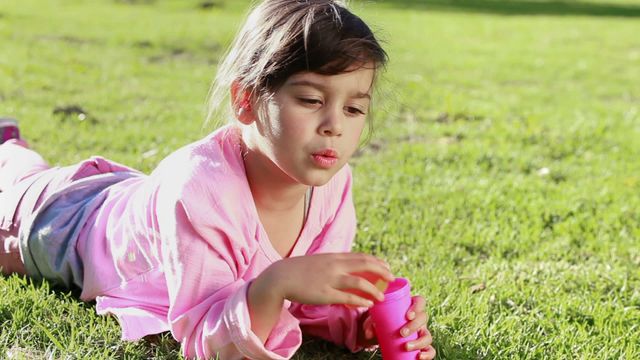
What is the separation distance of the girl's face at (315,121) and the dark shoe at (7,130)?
6.63ft

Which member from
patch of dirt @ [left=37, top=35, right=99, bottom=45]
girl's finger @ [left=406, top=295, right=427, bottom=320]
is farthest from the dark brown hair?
patch of dirt @ [left=37, top=35, right=99, bottom=45]

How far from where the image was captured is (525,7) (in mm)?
16031

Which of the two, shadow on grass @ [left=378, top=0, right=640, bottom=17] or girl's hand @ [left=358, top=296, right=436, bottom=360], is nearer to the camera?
girl's hand @ [left=358, top=296, right=436, bottom=360]

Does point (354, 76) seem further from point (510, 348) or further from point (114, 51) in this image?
point (114, 51)

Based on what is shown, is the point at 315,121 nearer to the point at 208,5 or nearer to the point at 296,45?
the point at 296,45

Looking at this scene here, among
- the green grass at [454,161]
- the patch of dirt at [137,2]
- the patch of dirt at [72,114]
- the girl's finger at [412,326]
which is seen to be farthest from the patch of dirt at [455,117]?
the patch of dirt at [137,2]

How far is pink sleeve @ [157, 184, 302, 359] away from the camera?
2.29m

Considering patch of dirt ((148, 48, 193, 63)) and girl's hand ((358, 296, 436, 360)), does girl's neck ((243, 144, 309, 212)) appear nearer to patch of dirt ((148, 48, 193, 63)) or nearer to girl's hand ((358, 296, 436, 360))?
girl's hand ((358, 296, 436, 360))

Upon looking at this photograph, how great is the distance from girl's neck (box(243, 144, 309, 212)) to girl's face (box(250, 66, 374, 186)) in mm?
116

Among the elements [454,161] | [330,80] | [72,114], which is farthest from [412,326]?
[72,114]

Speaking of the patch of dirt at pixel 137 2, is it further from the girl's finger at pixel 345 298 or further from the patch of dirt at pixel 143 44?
the girl's finger at pixel 345 298

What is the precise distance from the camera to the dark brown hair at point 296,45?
227 centimetres

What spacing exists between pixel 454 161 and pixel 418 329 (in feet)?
8.80

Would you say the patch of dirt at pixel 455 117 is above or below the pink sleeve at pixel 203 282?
below
